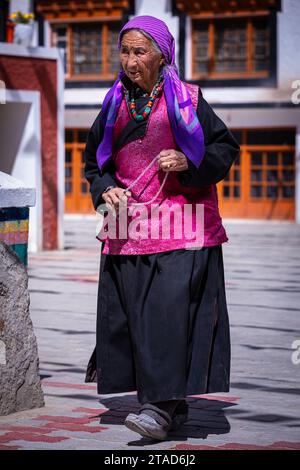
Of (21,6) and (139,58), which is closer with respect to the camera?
(139,58)

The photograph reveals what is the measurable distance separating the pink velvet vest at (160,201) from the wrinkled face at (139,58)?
0.41ft

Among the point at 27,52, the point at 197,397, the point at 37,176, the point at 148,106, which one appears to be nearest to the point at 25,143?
the point at 37,176

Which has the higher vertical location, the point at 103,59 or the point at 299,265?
the point at 103,59

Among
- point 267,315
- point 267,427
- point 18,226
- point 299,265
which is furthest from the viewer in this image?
point 299,265

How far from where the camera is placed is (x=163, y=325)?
5.12m

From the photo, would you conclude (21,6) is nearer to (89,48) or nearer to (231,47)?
(89,48)

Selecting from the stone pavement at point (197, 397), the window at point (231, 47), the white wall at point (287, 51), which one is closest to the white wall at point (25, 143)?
the stone pavement at point (197, 397)

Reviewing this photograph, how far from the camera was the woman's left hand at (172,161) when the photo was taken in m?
5.07

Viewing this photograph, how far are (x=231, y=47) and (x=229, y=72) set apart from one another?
63cm

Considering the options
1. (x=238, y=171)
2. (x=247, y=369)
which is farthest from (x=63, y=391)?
(x=238, y=171)

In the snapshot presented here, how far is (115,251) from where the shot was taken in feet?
17.3

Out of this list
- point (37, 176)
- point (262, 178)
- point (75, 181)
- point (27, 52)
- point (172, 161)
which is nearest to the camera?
point (172, 161)

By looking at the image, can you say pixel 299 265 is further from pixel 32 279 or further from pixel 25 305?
pixel 25 305

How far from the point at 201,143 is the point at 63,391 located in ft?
6.11
